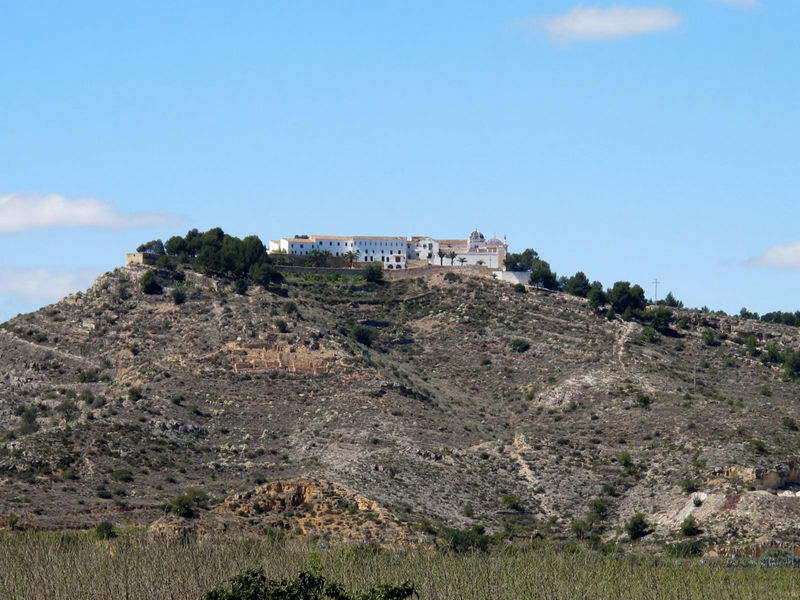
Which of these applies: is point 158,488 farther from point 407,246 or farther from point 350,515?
point 407,246

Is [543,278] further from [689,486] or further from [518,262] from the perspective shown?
[689,486]

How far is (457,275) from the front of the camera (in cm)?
11444

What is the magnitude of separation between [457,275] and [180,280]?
21.2m

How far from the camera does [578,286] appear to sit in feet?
387

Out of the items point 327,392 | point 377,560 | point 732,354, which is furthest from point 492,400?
point 377,560

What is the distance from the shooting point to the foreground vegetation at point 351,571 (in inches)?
2164

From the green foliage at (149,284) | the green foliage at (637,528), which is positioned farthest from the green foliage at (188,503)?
the green foliage at (149,284)

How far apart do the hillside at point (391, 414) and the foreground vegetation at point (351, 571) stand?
523 cm

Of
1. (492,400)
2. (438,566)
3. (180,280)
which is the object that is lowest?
(438,566)

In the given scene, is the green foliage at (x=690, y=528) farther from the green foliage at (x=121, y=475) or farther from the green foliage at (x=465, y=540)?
the green foliage at (x=121, y=475)

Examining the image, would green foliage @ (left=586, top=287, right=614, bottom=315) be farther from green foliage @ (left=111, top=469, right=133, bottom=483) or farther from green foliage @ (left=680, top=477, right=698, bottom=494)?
green foliage @ (left=111, top=469, right=133, bottom=483)

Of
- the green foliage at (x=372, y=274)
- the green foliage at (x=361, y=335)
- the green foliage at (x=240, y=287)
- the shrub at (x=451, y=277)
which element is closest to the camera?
the green foliage at (x=361, y=335)

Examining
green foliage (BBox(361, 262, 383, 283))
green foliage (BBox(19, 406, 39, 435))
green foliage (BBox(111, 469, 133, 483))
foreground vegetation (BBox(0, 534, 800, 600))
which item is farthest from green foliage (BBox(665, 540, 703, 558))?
green foliage (BBox(361, 262, 383, 283))

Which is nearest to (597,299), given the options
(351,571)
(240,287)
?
(240,287)
